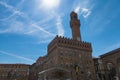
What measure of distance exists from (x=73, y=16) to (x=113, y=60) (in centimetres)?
1888

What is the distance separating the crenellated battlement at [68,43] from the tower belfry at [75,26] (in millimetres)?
2808

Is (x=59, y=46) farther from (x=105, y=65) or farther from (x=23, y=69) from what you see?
(x=23, y=69)

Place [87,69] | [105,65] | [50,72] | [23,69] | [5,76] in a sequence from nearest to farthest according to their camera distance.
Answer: [50,72]
[87,69]
[105,65]
[5,76]
[23,69]

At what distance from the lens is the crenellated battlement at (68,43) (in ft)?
125

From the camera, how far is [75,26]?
150 feet

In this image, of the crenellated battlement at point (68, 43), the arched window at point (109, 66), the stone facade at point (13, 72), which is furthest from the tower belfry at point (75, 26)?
the stone facade at point (13, 72)

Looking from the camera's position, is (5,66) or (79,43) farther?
(5,66)

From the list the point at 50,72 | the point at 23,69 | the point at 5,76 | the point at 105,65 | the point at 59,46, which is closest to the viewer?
the point at 50,72

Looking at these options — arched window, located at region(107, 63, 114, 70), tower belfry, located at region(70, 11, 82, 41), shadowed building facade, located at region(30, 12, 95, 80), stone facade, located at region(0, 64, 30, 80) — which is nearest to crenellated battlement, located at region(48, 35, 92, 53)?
shadowed building facade, located at region(30, 12, 95, 80)

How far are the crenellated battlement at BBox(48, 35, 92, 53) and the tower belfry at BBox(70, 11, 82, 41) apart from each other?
111 inches

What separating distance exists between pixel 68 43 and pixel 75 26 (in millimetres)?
8747

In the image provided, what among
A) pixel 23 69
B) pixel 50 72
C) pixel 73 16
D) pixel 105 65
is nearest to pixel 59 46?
pixel 73 16

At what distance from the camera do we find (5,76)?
50.6 metres

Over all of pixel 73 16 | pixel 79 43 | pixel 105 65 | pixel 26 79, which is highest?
pixel 73 16
